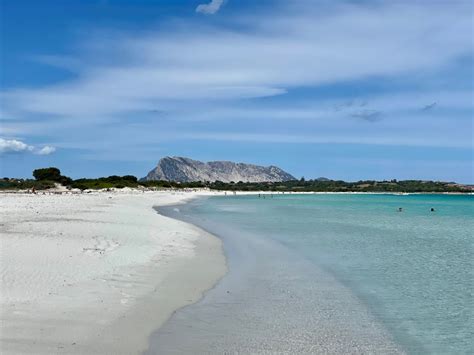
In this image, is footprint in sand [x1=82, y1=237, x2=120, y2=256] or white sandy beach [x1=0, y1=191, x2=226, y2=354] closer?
white sandy beach [x1=0, y1=191, x2=226, y2=354]

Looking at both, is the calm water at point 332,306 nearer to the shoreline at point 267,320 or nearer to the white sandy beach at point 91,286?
the shoreline at point 267,320

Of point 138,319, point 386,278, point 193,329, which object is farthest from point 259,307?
point 386,278

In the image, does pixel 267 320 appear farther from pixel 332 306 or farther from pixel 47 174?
pixel 47 174

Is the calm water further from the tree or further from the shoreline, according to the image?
the tree

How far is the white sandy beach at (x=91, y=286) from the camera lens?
23.9 ft

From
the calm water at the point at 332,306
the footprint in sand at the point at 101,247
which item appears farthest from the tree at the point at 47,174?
the calm water at the point at 332,306

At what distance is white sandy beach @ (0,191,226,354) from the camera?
7.27m

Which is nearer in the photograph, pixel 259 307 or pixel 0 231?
pixel 259 307

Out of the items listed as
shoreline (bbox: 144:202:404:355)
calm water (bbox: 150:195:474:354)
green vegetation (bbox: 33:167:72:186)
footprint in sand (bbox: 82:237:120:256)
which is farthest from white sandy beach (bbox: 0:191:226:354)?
green vegetation (bbox: 33:167:72:186)

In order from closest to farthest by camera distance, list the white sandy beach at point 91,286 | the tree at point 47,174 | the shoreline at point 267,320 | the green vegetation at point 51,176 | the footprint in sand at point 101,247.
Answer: the white sandy beach at point 91,286
the shoreline at point 267,320
the footprint in sand at point 101,247
the green vegetation at point 51,176
the tree at point 47,174

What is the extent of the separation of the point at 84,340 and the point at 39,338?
66 cm

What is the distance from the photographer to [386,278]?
14.2m

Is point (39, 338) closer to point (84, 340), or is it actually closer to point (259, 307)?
point (84, 340)

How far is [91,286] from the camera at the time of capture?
415 inches
